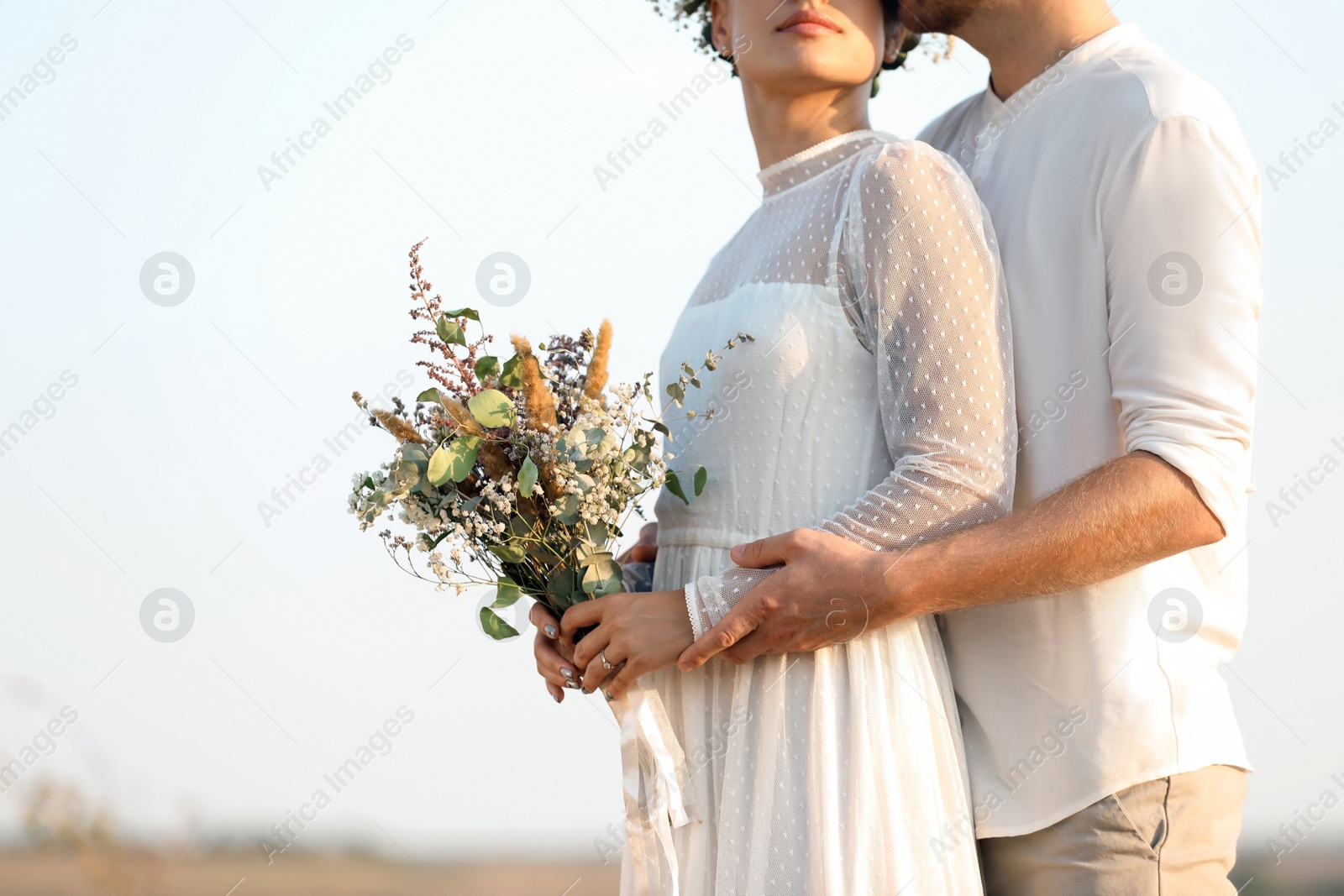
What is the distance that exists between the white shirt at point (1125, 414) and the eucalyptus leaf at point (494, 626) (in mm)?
772

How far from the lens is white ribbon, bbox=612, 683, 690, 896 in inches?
74.0

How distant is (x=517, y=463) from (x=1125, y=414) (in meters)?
0.97

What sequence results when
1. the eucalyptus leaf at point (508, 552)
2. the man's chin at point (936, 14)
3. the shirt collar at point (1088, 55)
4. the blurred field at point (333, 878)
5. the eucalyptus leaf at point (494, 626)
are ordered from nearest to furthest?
the eucalyptus leaf at point (508, 552), the eucalyptus leaf at point (494, 626), the shirt collar at point (1088, 55), the man's chin at point (936, 14), the blurred field at point (333, 878)

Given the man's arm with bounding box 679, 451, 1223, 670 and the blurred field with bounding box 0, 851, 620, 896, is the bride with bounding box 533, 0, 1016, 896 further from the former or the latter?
the blurred field with bounding box 0, 851, 620, 896

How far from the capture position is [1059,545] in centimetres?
173

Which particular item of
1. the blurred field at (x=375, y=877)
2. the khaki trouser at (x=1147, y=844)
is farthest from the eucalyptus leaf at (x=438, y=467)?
the blurred field at (x=375, y=877)

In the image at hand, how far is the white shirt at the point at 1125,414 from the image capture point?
1.81m

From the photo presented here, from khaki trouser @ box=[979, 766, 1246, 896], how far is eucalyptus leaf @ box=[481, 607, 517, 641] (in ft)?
3.03

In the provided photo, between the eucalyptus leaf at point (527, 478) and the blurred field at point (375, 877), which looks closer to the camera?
the eucalyptus leaf at point (527, 478)

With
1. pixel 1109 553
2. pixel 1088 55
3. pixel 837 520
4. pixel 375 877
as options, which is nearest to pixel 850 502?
pixel 837 520

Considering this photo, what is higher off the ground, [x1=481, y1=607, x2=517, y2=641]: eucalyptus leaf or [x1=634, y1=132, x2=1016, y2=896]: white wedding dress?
[x1=481, y1=607, x2=517, y2=641]: eucalyptus leaf

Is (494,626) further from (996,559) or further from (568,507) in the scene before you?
(996,559)

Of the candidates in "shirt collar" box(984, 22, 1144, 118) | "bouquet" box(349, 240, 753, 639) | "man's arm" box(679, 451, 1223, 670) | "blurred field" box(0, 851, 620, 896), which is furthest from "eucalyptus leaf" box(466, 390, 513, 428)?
"blurred field" box(0, 851, 620, 896)

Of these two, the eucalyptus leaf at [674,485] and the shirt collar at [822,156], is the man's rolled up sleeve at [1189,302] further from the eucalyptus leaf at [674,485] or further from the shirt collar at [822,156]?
the eucalyptus leaf at [674,485]
